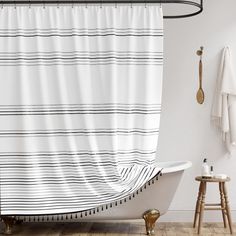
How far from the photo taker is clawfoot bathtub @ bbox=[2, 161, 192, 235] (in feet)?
18.1

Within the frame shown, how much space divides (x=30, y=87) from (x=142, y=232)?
1788mm

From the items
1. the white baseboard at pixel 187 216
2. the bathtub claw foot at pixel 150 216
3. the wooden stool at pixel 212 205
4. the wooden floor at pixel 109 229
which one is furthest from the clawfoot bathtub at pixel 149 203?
the white baseboard at pixel 187 216

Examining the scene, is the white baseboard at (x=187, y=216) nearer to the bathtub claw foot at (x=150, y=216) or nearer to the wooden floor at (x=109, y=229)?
the wooden floor at (x=109, y=229)

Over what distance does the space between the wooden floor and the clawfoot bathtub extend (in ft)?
0.70

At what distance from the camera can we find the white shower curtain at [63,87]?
528cm

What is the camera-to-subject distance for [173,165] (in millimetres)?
5957

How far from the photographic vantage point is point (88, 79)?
530 cm

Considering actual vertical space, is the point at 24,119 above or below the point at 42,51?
below

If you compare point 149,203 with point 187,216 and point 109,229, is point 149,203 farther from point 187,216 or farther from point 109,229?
point 187,216

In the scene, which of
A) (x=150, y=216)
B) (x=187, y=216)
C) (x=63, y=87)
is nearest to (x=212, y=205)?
(x=187, y=216)

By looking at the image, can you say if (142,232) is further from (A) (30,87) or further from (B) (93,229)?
(A) (30,87)

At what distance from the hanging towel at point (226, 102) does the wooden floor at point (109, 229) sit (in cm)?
97

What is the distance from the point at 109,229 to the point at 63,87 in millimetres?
1590

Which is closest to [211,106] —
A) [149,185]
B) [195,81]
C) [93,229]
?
[195,81]
